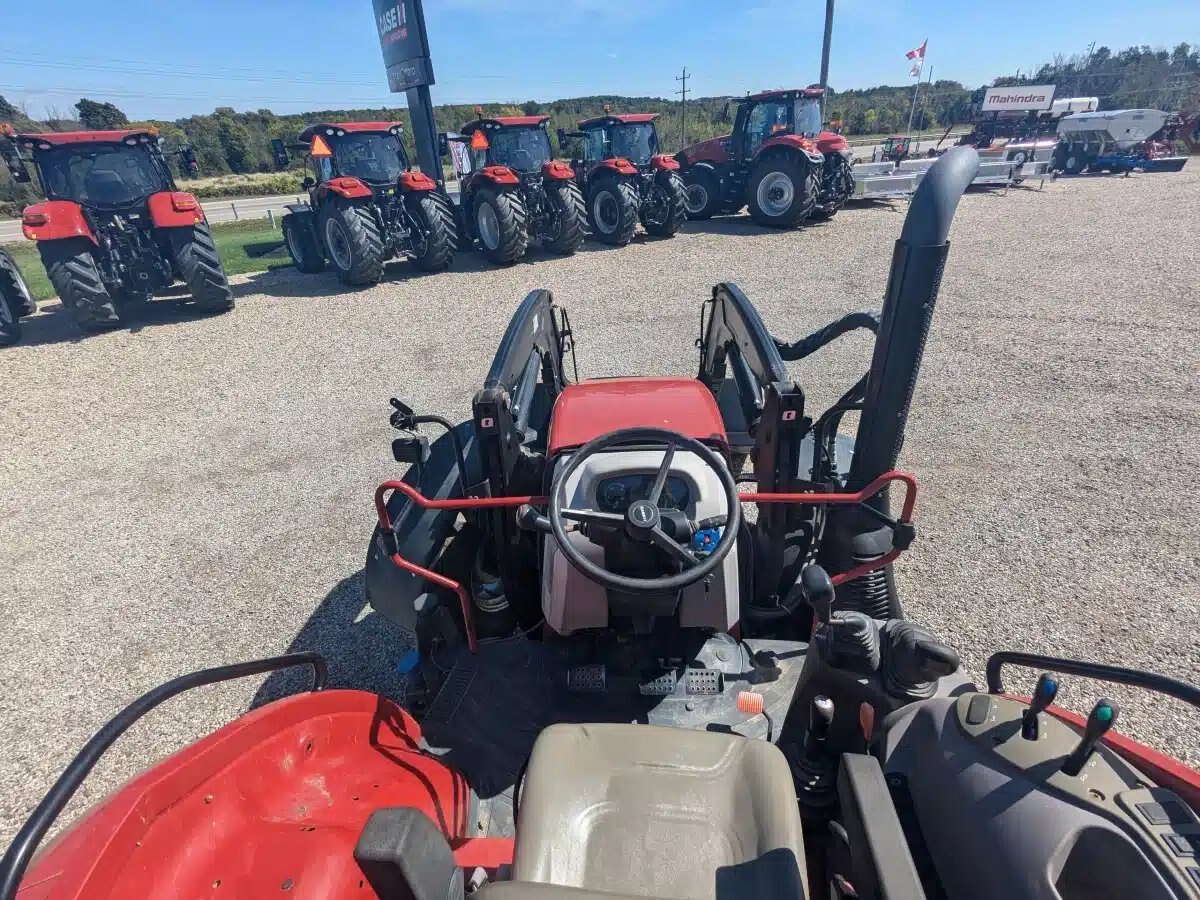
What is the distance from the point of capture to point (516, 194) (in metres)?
11.1

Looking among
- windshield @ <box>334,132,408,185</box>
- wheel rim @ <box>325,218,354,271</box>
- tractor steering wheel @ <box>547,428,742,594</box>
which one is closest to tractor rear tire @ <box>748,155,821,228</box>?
windshield @ <box>334,132,408,185</box>

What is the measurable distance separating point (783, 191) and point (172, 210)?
34.2 feet

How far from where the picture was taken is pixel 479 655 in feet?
9.09

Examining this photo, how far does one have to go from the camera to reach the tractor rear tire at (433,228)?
1057 centimetres

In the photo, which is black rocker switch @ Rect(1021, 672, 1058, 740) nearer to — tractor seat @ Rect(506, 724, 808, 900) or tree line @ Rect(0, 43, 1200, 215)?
tractor seat @ Rect(506, 724, 808, 900)

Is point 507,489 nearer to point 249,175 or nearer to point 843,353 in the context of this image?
point 843,353

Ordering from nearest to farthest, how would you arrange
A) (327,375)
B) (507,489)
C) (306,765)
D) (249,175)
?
(306,765)
(507,489)
(327,375)
(249,175)

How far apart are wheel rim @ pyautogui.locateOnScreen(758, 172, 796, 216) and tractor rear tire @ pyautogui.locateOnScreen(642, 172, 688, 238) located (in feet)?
5.36

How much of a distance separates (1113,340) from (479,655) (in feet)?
25.5

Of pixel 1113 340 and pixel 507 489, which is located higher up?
pixel 507 489

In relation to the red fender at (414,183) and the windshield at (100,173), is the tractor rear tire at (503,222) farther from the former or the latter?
the windshield at (100,173)

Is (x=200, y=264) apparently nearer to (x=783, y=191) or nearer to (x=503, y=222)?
(x=503, y=222)

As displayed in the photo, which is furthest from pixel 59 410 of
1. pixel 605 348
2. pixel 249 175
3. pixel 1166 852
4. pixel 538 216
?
pixel 249 175

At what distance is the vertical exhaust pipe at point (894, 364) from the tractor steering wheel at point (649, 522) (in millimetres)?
792
